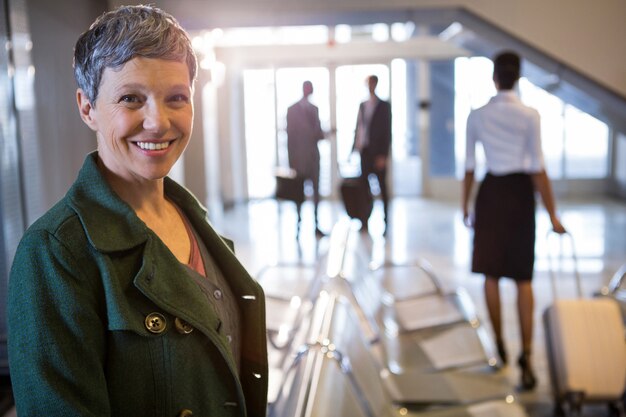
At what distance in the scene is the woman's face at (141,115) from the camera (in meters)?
1.18

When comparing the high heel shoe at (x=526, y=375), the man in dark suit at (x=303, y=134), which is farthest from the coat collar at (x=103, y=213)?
the man in dark suit at (x=303, y=134)

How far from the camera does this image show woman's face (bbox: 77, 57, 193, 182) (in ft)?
3.86

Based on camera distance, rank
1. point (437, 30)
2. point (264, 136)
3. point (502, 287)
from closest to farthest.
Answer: point (502, 287)
point (437, 30)
point (264, 136)

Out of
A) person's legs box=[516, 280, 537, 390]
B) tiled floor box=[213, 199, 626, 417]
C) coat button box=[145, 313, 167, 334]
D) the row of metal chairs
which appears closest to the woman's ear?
coat button box=[145, 313, 167, 334]

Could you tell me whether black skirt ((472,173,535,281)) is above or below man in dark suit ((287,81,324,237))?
below

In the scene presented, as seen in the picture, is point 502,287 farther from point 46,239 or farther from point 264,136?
point 264,136

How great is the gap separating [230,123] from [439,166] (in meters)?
4.61

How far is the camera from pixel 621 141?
46.3 feet

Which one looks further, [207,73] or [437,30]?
[207,73]

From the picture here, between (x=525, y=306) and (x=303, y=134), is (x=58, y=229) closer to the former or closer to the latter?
(x=525, y=306)

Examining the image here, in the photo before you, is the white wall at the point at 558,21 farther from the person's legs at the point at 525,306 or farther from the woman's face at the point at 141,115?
the woman's face at the point at 141,115

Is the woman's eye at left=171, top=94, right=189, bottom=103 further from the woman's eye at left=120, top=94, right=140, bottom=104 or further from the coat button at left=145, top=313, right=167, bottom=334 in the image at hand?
the coat button at left=145, top=313, right=167, bottom=334

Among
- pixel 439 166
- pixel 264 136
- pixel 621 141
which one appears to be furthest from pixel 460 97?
pixel 264 136

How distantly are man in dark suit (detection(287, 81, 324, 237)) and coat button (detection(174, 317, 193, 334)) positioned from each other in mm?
8038
